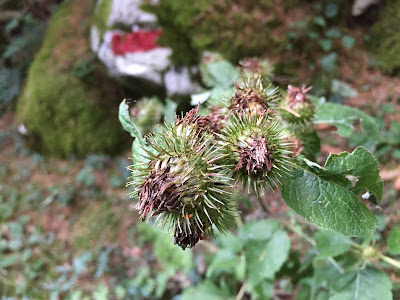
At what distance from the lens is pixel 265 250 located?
1.98 meters

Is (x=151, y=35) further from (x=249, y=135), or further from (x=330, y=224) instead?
(x=330, y=224)

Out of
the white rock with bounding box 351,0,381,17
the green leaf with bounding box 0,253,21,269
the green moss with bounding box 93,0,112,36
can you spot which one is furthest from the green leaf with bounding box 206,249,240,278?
the green moss with bounding box 93,0,112,36

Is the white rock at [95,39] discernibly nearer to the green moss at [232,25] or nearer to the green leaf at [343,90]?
the green moss at [232,25]

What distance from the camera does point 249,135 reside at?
4.26ft

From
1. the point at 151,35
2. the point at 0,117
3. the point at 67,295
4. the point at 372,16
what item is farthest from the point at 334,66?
the point at 0,117

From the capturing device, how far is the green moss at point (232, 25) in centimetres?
359

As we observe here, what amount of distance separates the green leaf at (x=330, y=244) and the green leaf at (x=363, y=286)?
14 cm

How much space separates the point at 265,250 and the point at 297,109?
0.81m

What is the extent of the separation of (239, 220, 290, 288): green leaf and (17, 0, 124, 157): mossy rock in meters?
3.30

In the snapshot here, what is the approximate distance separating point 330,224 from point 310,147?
1.86ft

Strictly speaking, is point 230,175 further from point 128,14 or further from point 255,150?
point 128,14

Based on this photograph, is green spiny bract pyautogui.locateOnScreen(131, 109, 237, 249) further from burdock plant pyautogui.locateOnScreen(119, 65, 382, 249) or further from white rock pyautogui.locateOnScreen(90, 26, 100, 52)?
white rock pyautogui.locateOnScreen(90, 26, 100, 52)

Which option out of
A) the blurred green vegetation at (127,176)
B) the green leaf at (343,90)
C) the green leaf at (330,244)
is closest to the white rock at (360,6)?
the blurred green vegetation at (127,176)

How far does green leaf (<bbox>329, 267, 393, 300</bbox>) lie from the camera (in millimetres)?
1608
